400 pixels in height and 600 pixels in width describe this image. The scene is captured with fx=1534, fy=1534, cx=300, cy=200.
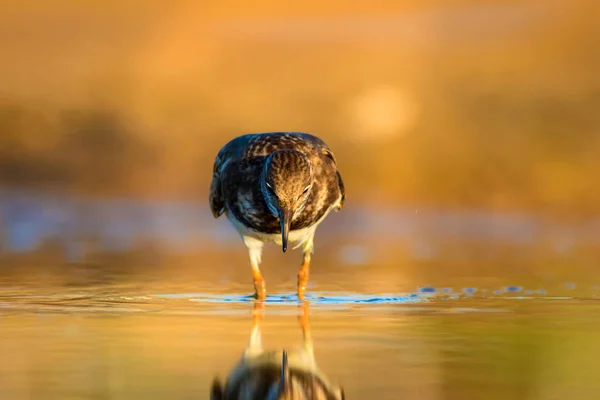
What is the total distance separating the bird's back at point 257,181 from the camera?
473 inches

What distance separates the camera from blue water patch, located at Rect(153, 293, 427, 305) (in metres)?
11.3

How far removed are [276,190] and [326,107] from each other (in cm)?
1187

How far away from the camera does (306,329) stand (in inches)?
371

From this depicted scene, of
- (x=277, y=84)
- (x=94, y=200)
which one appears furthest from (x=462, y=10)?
(x=94, y=200)

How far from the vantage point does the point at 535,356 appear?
824 centimetres

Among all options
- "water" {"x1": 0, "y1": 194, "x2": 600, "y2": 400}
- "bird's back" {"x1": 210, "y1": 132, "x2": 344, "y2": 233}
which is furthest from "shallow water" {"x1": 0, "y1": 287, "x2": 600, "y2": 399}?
"bird's back" {"x1": 210, "y1": 132, "x2": 344, "y2": 233}

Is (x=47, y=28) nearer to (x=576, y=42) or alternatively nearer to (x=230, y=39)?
(x=230, y=39)

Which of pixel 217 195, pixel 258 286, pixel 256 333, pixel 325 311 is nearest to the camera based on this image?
pixel 256 333

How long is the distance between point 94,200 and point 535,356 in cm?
1506

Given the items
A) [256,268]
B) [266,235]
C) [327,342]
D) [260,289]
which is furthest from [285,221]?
[327,342]

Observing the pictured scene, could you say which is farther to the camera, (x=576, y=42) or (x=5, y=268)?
(x=576, y=42)

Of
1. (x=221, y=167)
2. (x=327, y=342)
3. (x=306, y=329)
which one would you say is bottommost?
(x=327, y=342)

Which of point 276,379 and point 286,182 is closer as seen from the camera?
point 276,379

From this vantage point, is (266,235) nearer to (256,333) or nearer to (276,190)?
(276,190)
